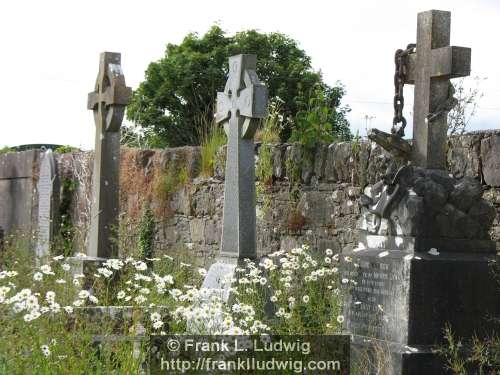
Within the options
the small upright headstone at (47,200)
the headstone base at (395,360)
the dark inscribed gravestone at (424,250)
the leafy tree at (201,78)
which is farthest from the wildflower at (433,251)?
the leafy tree at (201,78)

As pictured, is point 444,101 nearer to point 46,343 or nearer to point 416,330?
point 416,330

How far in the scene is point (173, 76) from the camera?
1152 inches

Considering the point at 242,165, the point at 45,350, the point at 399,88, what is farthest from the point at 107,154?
the point at 45,350

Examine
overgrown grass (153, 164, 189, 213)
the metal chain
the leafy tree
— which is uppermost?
the leafy tree

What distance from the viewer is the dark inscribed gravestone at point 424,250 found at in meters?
5.49

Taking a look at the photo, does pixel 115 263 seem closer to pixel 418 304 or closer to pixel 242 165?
pixel 418 304

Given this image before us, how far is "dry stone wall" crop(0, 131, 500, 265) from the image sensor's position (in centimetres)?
730

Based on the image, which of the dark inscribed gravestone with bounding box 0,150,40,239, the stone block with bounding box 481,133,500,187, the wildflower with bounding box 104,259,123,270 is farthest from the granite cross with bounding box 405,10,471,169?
the dark inscribed gravestone with bounding box 0,150,40,239

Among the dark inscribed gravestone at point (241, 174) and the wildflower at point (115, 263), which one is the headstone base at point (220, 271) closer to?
the dark inscribed gravestone at point (241, 174)

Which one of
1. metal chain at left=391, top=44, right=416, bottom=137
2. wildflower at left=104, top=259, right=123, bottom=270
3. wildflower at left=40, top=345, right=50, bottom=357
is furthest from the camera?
metal chain at left=391, top=44, right=416, bottom=137

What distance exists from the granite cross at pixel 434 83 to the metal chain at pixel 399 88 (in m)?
0.11

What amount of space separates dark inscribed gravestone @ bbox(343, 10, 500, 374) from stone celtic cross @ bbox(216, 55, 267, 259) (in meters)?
1.89

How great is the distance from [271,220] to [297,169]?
0.68 meters

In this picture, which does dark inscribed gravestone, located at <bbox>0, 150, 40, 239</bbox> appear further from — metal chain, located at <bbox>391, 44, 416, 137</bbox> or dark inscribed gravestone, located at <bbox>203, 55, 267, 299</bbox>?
metal chain, located at <bbox>391, 44, 416, 137</bbox>
